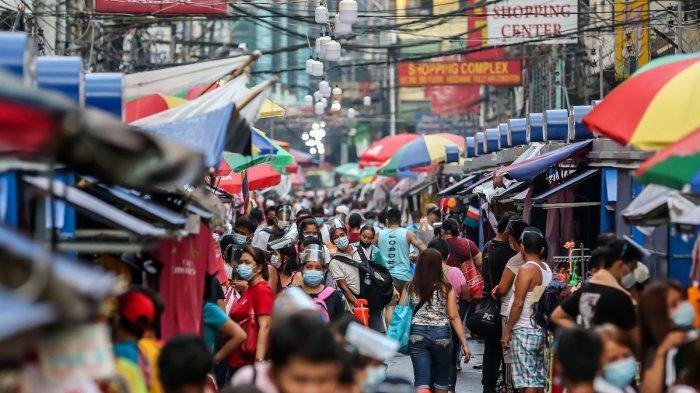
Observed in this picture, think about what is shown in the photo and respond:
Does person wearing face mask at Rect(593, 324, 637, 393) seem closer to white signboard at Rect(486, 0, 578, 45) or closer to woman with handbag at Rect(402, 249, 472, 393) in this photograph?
woman with handbag at Rect(402, 249, 472, 393)

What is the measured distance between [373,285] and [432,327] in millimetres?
2324

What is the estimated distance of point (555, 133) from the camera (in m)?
18.0

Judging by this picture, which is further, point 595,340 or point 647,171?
point 647,171

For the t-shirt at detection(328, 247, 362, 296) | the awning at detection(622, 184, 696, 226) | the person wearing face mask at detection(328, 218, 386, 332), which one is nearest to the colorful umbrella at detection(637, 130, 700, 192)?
the awning at detection(622, 184, 696, 226)

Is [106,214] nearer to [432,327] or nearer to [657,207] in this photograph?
[657,207]

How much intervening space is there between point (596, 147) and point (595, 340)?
27.3 ft

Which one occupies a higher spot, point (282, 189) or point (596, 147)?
point (596, 147)

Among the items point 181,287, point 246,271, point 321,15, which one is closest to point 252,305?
point 246,271

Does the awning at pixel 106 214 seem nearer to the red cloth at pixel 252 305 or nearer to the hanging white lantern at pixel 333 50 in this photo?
the red cloth at pixel 252 305

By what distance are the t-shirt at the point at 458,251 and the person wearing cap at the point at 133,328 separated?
886 centimetres

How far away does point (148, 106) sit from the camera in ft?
37.2

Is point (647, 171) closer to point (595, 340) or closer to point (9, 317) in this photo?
point (595, 340)

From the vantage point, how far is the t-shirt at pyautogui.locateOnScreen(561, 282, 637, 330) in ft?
30.5

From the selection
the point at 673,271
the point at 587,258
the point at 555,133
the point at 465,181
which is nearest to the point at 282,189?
the point at 465,181
